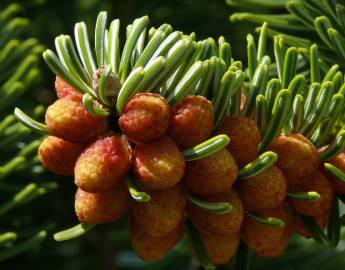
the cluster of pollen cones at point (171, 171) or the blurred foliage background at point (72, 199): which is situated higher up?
the cluster of pollen cones at point (171, 171)

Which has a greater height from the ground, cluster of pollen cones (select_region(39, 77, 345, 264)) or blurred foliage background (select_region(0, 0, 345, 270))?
cluster of pollen cones (select_region(39, 77, 345, 264))

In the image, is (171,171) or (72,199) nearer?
(171,171)

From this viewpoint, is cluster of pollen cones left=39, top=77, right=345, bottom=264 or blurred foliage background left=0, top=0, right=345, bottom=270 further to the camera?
blurred foliage background left=0, top=0, right=345, bottom=270

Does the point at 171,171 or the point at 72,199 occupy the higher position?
the point at 171,171

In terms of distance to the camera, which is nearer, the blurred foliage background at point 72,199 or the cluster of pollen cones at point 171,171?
the cluster of pollen cones at point 171,171

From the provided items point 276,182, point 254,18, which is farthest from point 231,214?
point 254,18
